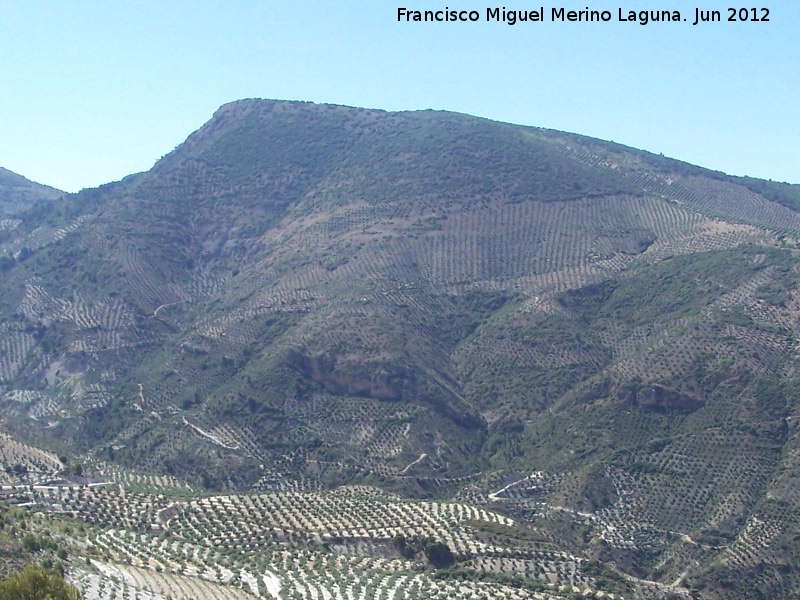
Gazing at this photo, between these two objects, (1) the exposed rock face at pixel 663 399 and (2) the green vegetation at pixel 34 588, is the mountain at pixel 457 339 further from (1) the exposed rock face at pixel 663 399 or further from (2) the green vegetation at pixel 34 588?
(2) the green vegetation at pixel 34 588

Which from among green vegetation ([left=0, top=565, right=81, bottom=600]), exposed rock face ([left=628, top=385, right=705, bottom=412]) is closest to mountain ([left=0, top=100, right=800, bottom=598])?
exposed rock face ([left=628, top=385, right=705, bottom=412])

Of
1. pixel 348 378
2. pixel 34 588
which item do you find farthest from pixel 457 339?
pixel 34 588

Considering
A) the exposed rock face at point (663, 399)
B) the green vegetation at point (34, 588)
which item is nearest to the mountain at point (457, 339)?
the exposed rock face at point (663, 399)

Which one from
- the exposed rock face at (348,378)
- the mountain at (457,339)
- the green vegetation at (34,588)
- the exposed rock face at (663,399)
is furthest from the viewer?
the exposed rock face at (348,378)

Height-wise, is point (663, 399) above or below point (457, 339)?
below

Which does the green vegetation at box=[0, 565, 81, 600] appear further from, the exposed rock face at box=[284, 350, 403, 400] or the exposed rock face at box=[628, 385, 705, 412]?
the exposed rock face at box=[284, 350, 403, 400]

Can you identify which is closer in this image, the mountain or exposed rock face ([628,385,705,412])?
the mountain

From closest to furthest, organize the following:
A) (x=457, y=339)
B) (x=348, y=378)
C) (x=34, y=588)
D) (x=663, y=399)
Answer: (x=34, y=588) < (x=663, y=399) < (x=348, y=378) < (x=457, y=339)

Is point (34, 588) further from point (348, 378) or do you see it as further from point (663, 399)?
point (348, 378)
